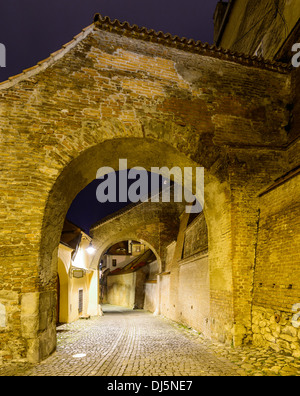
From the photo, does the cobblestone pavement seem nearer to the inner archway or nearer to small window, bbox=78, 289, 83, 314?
the inner archway

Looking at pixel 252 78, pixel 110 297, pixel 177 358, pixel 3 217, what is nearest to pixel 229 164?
pixel 252 78

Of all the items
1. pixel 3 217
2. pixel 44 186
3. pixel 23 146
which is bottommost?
pixel 3 217

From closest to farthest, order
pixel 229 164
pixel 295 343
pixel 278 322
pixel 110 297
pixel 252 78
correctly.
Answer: pixel 295 343 → pixel 278 322 → pixel 229 164 → pixel 252 78 → pixel 110 297

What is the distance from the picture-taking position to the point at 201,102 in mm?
7305

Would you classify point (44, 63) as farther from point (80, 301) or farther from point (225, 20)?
point (225, 20)

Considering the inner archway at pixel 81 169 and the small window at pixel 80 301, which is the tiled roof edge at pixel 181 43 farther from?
the small window at pixel 80 301

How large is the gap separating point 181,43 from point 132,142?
10.6 feet

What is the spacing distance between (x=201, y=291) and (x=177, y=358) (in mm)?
3886

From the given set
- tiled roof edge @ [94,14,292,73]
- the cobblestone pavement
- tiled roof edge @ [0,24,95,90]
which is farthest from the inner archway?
tiled roof edge @ [94,14,292,73]

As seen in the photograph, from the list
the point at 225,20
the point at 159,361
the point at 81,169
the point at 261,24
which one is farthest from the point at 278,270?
the point at 225,20

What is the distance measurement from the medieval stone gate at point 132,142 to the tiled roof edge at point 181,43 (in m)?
0.03
